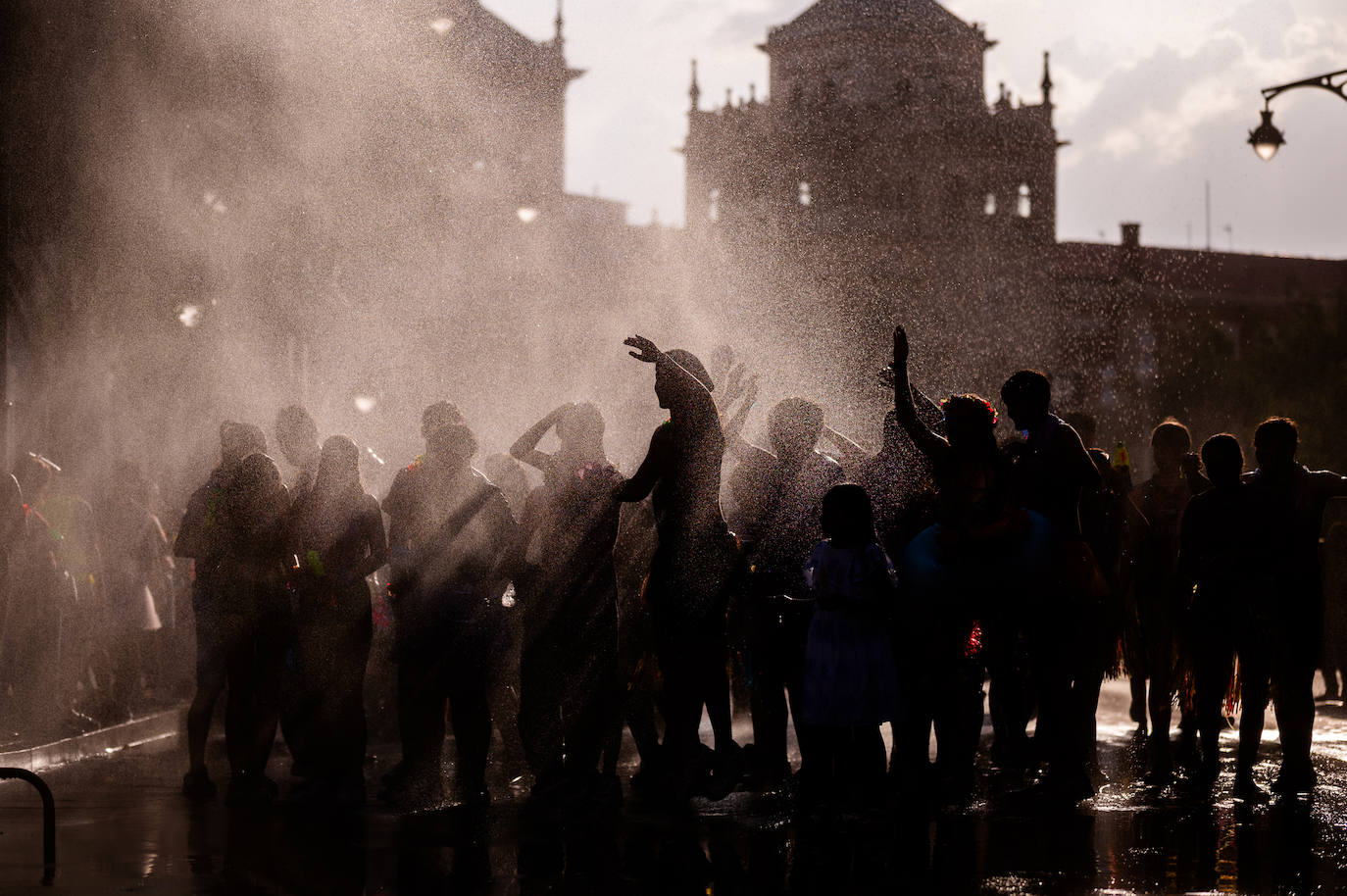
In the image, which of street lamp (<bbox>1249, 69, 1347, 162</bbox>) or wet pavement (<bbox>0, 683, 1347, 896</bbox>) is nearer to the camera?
wet pavement (<bbox>0, 683, 1347, 896</bbox>)

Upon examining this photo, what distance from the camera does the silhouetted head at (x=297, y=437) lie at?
9.03 meters

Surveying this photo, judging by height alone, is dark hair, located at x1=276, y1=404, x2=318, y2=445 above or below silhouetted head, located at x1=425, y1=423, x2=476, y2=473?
above

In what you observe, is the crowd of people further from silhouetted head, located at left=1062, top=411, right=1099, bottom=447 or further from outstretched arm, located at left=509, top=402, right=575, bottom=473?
silhouetted head, located at left=1062, top=411, right=1099, bottom=447

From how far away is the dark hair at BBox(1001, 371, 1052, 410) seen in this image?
7922mm

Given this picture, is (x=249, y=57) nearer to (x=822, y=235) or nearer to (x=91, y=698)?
(x=91, y=698)

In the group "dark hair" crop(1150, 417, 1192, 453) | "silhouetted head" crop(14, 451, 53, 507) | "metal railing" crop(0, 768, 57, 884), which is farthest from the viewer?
"silhouetted head" crop(14, 451, 53, 507)

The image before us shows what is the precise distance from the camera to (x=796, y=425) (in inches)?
334

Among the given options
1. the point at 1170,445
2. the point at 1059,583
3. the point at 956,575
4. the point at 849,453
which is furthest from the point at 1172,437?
the point at 956,575

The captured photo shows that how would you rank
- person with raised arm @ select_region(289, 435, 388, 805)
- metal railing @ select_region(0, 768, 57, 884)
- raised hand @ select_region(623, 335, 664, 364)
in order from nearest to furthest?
metal railing @ select_region(0, 768, 57, 884) < raised hand @ select_region(623, 335, 664, 364) < person with raised arm @ select_region(289, 435, 388, 805)

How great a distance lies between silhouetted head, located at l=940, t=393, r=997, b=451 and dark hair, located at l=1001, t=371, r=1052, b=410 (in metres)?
0.48

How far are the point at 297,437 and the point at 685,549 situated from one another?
7.37ft

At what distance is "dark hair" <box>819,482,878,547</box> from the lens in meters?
7.30

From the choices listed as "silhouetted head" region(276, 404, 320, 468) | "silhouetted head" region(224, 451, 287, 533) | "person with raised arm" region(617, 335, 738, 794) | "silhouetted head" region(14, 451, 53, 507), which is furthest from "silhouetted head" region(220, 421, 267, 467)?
"silhouetted head" region(14, 451, 53, 507)

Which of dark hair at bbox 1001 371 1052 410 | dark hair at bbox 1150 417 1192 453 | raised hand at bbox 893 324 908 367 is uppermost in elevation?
raised hand at bbox 893 324 908 367
